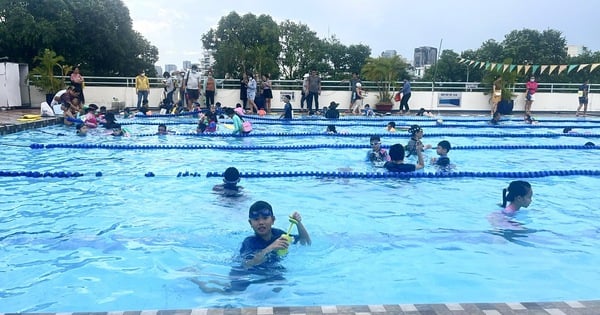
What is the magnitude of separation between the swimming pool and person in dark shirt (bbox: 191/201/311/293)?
0.15 m

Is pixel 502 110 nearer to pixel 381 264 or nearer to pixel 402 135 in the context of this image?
pixel 402 135

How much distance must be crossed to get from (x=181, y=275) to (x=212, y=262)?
0.42 meters

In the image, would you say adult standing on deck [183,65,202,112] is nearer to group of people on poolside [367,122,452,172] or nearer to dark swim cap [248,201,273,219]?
group of people on poolside [367,122,452,172]

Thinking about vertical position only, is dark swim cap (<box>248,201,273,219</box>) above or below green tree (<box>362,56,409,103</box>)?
below

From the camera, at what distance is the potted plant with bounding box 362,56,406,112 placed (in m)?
23.2

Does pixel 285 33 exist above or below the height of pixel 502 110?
above

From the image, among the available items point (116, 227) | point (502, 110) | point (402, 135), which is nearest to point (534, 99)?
point (502, 110)

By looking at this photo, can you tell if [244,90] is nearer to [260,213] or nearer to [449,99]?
[449,99]

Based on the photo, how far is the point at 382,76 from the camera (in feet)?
76.7

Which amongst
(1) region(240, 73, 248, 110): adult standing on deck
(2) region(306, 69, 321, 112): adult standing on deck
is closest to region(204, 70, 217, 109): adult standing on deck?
(1) region(240, 73, 248, 110): adult standing on deck

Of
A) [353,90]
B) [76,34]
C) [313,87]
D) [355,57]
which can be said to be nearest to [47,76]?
[313,87]

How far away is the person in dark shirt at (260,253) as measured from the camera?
4.56 m

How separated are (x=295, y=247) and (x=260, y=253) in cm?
79

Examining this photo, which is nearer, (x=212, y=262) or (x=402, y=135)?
(x=212, y=262)
